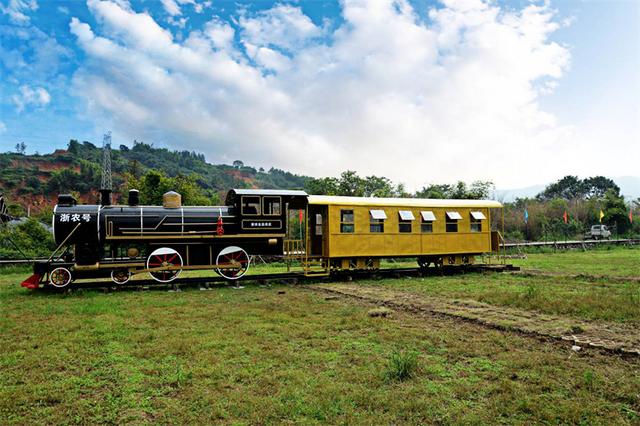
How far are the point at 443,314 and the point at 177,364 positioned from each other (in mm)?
5029

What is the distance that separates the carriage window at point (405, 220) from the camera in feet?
50.3

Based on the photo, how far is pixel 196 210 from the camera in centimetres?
1308

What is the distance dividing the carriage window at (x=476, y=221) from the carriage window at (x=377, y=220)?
421 centimetres

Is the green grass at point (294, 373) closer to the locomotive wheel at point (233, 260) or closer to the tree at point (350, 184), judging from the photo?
the locomotive wheel at point (233, 260)

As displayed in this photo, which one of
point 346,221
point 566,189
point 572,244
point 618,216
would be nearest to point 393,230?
point 346,221

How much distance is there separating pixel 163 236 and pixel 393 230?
7897 mm

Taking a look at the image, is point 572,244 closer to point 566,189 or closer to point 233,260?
point 233,260

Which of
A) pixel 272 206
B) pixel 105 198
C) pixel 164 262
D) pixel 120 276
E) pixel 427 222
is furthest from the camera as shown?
pixel 427 222

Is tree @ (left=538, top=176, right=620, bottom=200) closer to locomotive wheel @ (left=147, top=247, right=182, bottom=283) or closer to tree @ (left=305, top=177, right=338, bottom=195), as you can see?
tree @ (left=305, top=177, right=338, bottom=195)

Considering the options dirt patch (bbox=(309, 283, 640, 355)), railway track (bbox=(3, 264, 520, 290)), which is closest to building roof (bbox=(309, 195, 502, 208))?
railway track (bbox=(3, 264, 520, 290))

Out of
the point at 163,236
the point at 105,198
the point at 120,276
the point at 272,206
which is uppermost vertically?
the point at 105,198

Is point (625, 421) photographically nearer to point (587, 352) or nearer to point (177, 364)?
point (587, 352)

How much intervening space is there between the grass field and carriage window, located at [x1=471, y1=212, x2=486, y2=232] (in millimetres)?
8394

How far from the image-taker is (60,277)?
11.5m
